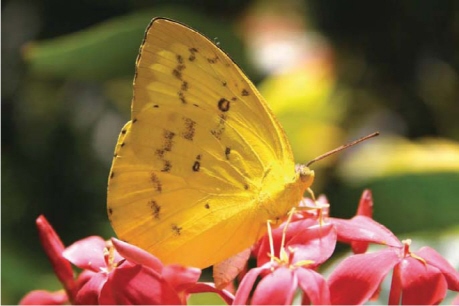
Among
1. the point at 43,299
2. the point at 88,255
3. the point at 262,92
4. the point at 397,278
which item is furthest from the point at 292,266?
the point at 262,92

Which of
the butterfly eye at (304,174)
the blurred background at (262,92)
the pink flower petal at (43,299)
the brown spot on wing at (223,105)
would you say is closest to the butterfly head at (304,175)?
the butterfly eye at (304,174)

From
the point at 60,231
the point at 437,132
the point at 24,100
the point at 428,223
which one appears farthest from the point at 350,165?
the point at 24,100

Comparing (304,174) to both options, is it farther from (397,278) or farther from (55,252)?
(55,252)

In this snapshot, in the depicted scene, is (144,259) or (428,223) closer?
(144,259)

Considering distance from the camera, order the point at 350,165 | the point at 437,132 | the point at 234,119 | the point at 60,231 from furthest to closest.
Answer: the point at 437,132 < the point at 60,231 < the point at 350,165 < the point at 234,119

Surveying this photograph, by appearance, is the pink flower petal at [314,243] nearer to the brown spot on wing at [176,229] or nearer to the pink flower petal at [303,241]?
the pink flower petal at [303,241]

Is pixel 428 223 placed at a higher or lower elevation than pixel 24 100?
lower

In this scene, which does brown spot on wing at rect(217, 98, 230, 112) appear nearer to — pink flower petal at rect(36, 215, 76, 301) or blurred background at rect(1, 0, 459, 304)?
pink flower petal at rect(36, 215, 76, 301)

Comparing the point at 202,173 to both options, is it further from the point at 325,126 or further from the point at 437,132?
the point at 437,132
